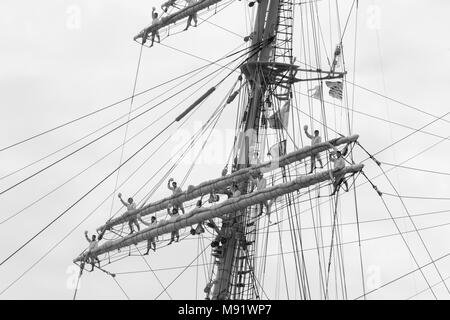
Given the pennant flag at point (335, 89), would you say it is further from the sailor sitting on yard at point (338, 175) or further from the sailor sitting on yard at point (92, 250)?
the sailor sitting on yard at point (92, 250)

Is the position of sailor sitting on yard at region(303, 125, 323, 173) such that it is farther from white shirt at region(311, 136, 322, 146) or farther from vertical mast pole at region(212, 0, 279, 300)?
vertical mast pole at region(212, 0, 279, 300)

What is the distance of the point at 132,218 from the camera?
41.0 m

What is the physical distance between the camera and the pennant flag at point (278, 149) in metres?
39.7

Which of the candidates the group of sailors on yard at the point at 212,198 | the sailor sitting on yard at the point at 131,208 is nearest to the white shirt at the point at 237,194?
the group of sailors on yard at the point at 212,198

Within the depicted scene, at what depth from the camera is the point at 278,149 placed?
39.8 metres

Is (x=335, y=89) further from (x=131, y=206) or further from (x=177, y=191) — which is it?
(x=131, y=206)

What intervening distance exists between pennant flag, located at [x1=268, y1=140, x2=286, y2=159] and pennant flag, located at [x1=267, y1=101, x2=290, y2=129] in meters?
0.97

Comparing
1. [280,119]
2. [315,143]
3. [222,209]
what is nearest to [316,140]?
[315,143]

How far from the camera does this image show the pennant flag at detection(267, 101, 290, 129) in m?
41.0

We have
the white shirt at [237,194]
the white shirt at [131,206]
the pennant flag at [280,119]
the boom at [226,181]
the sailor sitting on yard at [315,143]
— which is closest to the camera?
the boom at [226,181]

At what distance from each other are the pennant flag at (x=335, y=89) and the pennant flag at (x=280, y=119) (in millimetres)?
1446

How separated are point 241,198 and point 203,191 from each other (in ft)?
7.09

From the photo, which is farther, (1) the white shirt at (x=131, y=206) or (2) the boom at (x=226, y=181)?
(1) the white shirt at (x=131, y=206)

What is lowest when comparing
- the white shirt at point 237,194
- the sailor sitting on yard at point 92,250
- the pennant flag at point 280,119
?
the white shirt at point 237,194
